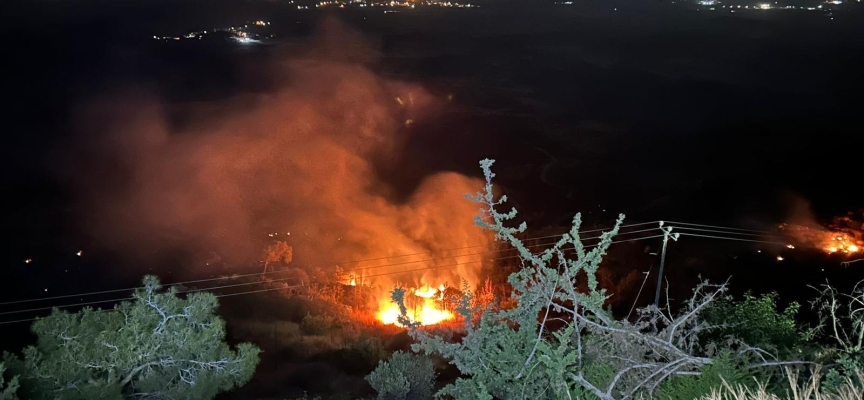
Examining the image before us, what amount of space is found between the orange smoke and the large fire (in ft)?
0.53

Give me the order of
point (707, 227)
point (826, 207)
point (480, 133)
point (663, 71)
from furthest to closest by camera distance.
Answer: point (663, 71) < point (480, 133) < point (826, 207) < point (707, 227)

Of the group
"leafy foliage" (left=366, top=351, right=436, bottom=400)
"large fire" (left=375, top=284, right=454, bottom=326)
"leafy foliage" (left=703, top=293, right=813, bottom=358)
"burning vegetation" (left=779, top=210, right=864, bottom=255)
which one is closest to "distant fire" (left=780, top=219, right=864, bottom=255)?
"burning vegetation" (left=779, top=210, right=864, bottom=255)

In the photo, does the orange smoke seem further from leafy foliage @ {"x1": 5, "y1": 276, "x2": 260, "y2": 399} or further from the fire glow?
the fire glow

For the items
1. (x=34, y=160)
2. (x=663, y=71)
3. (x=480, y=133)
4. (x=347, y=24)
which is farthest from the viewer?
(x=347, y=24)

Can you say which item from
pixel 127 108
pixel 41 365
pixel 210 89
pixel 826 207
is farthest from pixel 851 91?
pixel 41 365

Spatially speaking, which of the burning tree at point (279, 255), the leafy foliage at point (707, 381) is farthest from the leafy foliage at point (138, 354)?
the burning tree at point (279, 255)

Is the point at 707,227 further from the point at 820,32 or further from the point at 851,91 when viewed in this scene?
the point at 820,32

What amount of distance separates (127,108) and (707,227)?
54.5 m

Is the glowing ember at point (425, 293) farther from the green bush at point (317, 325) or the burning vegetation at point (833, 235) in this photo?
the burning vegetation at point (833, 235)

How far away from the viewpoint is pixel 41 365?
25.8 feet

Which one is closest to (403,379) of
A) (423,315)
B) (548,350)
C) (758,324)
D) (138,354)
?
(138,354)

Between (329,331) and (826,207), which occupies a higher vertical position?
(329,331)

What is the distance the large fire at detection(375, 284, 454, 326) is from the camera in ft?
72.3

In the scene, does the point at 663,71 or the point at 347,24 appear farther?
the point at 347,24
